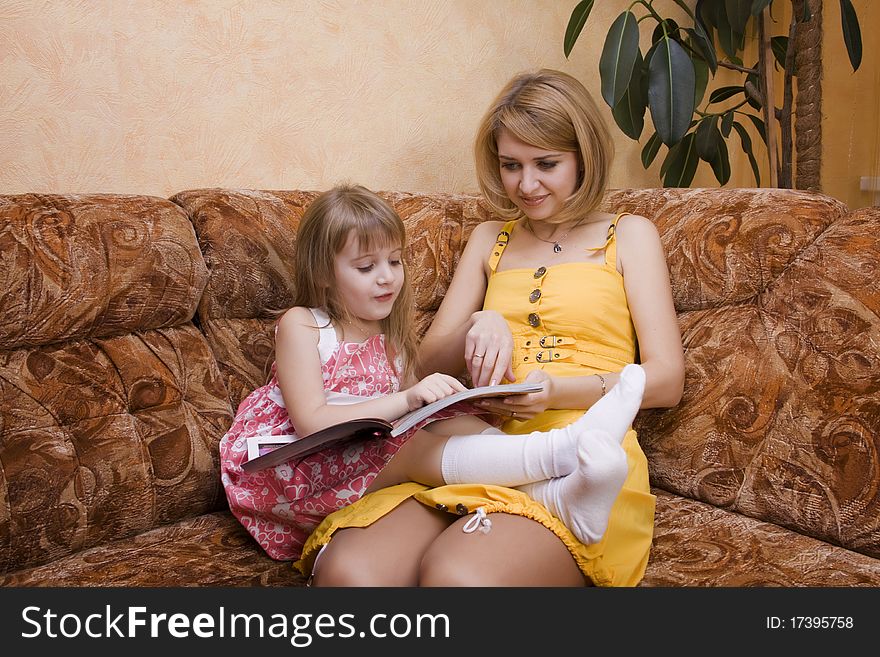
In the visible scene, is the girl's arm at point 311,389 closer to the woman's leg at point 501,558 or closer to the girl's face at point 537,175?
the woman's leg at point 501,558

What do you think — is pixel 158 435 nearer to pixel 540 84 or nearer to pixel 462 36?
pixel 540 84

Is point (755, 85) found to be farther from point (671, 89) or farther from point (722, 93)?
point (671, 89)

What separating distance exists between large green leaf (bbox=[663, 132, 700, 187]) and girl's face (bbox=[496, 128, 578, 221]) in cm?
105

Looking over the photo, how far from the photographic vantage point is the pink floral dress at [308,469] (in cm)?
134

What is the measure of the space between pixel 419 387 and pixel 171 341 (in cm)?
57

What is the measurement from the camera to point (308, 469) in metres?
1.36

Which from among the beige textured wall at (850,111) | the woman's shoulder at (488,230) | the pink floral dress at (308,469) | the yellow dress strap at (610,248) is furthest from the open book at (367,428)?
the beige textured wall at (850,111)

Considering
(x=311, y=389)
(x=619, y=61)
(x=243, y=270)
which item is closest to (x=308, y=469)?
(x=311, y=389)

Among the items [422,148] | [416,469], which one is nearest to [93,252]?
[416,469]

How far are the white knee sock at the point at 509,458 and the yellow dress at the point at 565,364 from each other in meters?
0.02

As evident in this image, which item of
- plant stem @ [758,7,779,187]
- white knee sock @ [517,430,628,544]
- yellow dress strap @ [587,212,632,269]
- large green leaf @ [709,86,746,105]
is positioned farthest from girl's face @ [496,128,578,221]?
Answer: large green leaf @ [709,86,746,105]

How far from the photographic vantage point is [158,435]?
1.46 meters

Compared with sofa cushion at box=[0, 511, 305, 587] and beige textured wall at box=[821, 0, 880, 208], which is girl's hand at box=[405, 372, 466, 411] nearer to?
sofa cushion at box=[0, 511, 305, 587]

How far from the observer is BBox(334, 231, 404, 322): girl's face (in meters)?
1.42
